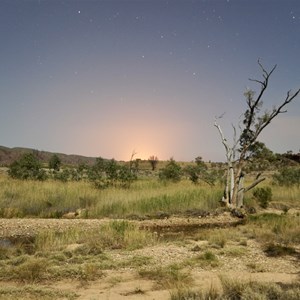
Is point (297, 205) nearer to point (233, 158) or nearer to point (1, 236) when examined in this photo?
point (233, 158)

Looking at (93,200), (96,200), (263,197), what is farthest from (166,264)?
(263,197)

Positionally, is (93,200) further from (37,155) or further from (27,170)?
(37,155)

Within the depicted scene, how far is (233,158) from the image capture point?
22859 millimetres

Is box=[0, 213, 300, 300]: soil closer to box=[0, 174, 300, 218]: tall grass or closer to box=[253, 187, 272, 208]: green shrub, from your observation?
box=[0, 174, 300, 218]: tall grass

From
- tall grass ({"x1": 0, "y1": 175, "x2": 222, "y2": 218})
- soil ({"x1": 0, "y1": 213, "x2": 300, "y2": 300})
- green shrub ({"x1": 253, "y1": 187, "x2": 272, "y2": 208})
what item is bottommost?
soil ({"x1": 0, "y1": 213, "x2": 300, "y2": 300})

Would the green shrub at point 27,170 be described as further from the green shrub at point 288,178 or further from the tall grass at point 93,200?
the green shrub at point 288,178

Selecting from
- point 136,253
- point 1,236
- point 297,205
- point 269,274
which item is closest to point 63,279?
point 136,253

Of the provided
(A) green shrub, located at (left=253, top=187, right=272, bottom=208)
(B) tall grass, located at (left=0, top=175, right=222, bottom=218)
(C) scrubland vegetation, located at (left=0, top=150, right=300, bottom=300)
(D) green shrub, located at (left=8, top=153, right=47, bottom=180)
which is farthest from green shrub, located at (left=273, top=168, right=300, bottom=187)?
(D) green shrub, located at (left=8, top=153, right=47, bottom=180)

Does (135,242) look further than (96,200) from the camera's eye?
No

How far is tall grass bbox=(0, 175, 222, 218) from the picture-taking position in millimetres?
20281

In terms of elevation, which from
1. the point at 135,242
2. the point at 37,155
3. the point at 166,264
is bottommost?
the point at 166,264

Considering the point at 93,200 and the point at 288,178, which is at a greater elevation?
the point at 288,178

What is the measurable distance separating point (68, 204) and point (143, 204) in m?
4.14

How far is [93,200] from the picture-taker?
21.9m
